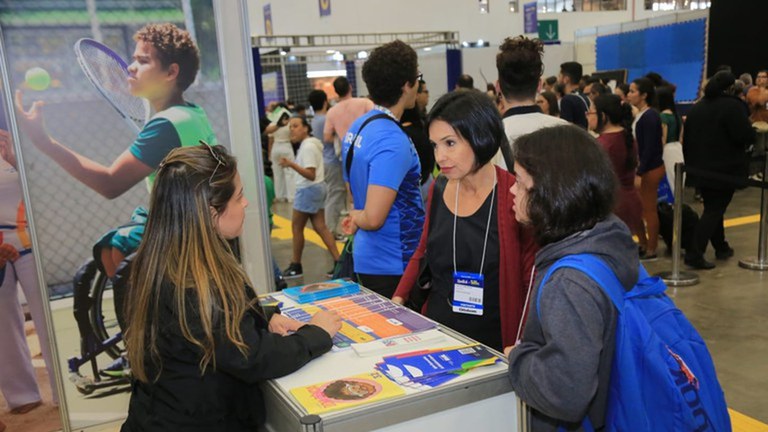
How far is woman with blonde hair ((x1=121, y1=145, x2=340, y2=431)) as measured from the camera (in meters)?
1.46

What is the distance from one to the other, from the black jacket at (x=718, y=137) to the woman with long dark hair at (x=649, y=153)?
273 mm

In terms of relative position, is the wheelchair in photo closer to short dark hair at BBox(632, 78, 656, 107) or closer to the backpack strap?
the backpack strap

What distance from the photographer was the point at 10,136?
2541mm

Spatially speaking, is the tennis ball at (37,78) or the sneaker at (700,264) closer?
the tennis ball at (37,78)

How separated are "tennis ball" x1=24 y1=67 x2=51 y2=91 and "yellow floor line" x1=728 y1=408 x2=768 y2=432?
130 inches

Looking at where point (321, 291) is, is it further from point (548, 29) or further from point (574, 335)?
point (548, 29)

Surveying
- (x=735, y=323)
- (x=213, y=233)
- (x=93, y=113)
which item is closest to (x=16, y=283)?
(x=93, y=113)

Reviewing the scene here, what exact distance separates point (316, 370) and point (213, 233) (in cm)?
42

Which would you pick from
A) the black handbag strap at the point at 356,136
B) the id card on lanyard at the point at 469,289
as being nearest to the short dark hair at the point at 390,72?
the black handbag strap at the point at 356,136

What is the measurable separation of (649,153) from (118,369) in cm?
439

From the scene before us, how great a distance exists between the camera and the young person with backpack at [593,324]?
1.26 m

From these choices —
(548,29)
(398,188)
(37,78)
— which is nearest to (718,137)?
(398,188)

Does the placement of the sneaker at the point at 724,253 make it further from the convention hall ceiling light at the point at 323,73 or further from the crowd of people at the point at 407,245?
the convention hall ceiling light at the point at 323,73

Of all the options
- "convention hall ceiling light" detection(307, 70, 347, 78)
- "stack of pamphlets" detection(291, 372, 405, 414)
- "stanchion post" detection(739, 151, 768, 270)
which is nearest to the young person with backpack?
"stack of pamphlets" detection(291, 372, 405, 414)
